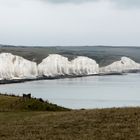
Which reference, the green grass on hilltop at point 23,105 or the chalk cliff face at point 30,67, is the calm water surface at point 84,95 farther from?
the green grass on hilltop at point 23,105

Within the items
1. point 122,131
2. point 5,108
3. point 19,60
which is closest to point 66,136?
point 122,131

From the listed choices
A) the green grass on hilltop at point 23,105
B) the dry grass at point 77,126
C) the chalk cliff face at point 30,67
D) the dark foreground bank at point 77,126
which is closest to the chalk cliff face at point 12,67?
the chalk cliff face at point 30,67

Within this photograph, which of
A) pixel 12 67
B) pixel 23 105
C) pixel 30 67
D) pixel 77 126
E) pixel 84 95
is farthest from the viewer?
pixel 30 67

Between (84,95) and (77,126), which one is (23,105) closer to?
(77,126)

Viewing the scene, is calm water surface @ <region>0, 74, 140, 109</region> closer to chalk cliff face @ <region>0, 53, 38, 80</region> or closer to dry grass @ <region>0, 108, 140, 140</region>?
chalk cliff face @ <region>0, 53, 38, 80</region>

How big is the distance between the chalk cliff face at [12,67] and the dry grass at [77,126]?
440ft

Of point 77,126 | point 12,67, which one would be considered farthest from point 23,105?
point 12,67

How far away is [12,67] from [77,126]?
140 metres

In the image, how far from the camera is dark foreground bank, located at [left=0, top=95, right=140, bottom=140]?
19516mm

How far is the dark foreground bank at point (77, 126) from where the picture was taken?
19.5 meters

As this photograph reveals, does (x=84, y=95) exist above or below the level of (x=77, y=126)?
below

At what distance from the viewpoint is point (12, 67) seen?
160500 mm

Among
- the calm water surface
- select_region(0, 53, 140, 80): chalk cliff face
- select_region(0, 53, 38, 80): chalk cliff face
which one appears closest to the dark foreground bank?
the calm water surface

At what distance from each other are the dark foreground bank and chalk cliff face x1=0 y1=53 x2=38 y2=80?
438ft
